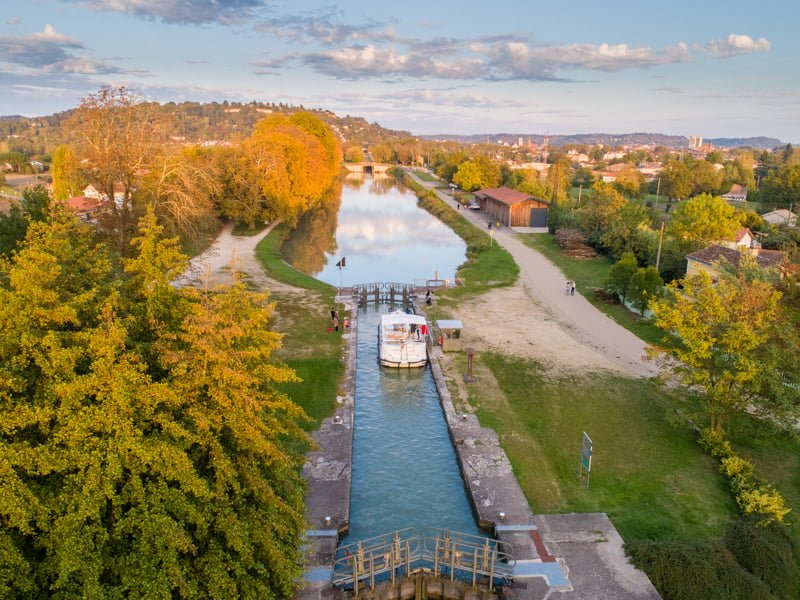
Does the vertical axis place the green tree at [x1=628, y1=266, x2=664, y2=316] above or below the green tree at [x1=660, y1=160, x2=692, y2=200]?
below

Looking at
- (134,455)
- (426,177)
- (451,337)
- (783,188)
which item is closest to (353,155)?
(426,177)

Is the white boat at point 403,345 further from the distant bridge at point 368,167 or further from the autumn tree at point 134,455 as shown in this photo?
the distant bridge at point 368,167

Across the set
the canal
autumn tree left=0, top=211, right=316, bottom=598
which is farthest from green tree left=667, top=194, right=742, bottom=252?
autumn tree left=0, top=211, right=316, bottom=598

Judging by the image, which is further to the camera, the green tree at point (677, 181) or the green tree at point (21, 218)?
the green tree at point (677, 181)

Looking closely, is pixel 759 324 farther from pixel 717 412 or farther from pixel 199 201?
pixel 199 201

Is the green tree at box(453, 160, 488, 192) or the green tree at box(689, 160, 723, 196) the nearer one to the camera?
the green tree at box(689, 160, 723, 196)

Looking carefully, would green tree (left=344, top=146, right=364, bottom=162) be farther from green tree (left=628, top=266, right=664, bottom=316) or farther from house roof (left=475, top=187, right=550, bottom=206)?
green tree (left=628, top=266, right=664, bottom=316)

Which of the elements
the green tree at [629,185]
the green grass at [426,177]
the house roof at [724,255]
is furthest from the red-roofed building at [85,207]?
the green grass at [426,177]

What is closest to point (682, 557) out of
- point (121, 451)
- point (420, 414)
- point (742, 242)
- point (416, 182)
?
point (420, 414)
